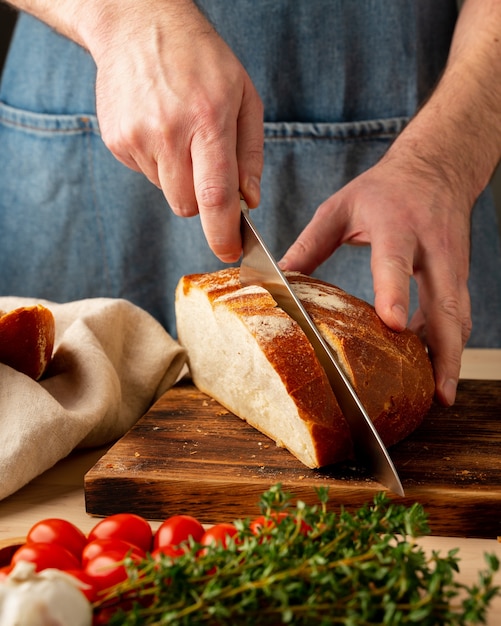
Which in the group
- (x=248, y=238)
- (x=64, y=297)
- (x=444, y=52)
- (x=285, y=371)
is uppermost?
(x=444, y=52)

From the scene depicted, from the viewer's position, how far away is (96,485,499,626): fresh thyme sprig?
0.78 meters

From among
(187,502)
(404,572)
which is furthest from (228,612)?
(187,502)

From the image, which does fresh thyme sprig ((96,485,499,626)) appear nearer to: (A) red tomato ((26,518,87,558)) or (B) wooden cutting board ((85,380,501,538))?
(A) red tomato ((26,518,87,558))

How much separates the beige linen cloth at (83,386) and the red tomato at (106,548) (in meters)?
0.42

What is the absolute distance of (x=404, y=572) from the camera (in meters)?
0.82

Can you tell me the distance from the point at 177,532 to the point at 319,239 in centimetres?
102

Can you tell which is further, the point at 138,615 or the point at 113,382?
the point at 113,382

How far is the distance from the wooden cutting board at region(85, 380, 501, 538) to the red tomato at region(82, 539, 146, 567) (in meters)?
0.35

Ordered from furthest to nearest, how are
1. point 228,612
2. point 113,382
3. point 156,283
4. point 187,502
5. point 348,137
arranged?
point 156,283 < point 348,137 < point 113,382 < point 187,502 < point 228,612

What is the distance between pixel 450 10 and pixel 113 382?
1.66 meters

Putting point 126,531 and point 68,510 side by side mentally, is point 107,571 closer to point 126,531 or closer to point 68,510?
point 126,531

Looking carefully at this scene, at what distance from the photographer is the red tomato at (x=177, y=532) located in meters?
1.03

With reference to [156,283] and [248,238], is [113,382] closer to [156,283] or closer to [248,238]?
[248,238]

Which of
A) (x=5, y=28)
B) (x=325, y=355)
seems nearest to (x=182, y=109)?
(x=325, y=355)
